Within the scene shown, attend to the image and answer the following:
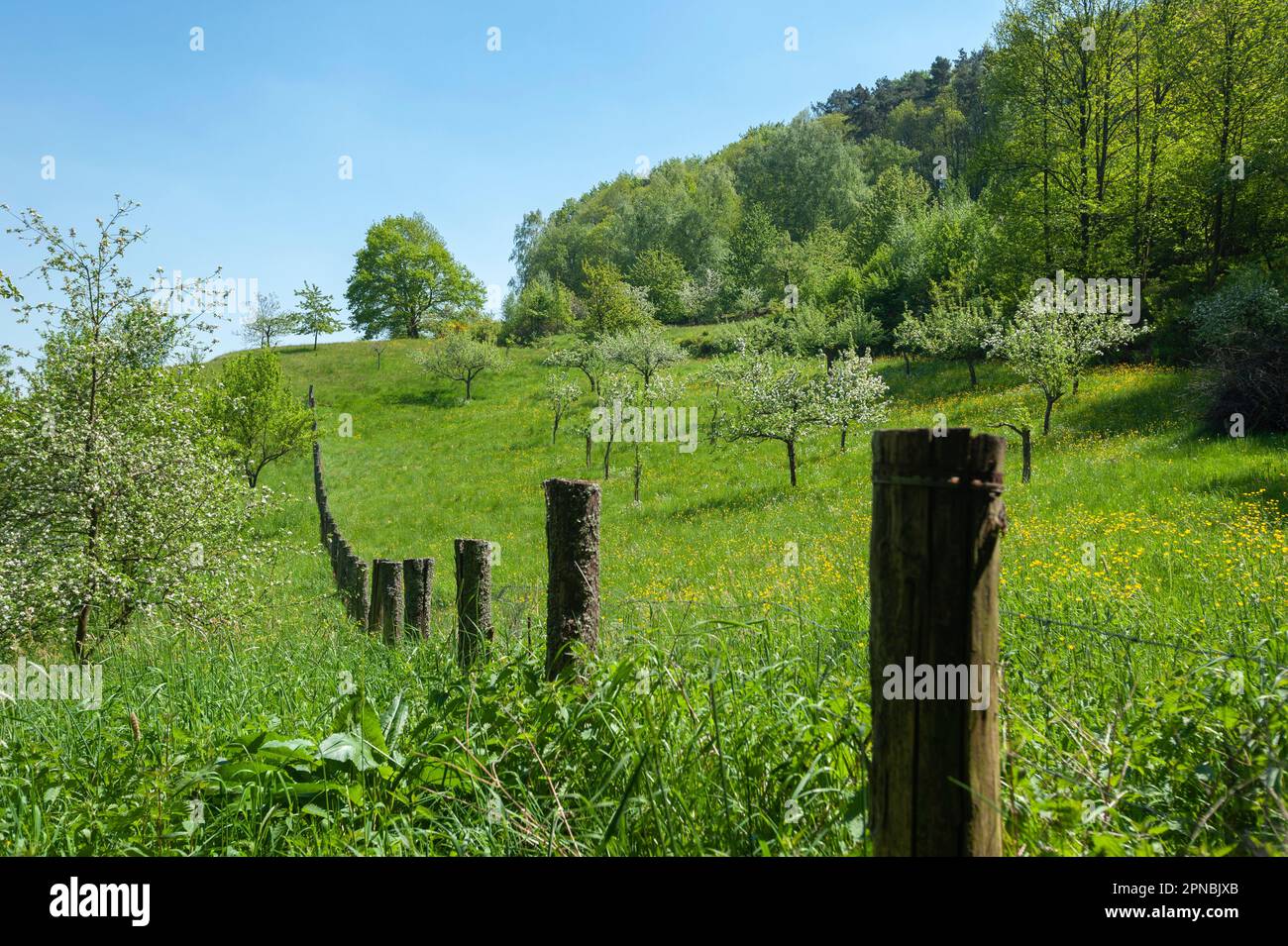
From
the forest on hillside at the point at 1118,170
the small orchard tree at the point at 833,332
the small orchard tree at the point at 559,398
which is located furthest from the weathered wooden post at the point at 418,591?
the small orchard tree at the point at 833,332

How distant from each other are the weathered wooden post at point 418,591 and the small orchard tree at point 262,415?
26632mm

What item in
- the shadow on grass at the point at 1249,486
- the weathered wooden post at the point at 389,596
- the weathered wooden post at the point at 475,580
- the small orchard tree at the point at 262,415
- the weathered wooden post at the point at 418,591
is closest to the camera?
the weathered wooden post at the point at 475,580

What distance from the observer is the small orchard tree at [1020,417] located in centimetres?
1828

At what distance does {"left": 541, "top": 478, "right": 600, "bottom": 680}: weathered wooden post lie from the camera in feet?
12.9

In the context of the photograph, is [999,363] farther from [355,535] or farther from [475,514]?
[355,535]

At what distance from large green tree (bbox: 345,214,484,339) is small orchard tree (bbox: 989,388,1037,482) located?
208 ft

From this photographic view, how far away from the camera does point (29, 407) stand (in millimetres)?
9688

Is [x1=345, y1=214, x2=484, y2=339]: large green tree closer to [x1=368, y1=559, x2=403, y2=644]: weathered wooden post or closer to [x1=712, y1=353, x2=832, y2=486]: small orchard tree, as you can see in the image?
[x1=712, y1=353, x2=832, y2=486]: small orchard tree

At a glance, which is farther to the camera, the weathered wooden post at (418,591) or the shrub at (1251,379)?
the shrub at (1251,379)

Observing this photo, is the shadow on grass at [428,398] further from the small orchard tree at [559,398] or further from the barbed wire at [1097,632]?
the barbed wire at [1097,632]

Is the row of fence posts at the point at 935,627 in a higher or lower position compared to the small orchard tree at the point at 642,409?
lower

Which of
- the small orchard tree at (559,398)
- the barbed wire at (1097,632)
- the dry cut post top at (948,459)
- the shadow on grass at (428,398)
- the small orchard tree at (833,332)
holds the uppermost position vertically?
the small orchard tree at (833,332)

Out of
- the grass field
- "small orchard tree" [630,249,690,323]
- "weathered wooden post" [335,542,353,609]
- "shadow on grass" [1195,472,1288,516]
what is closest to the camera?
the grass field

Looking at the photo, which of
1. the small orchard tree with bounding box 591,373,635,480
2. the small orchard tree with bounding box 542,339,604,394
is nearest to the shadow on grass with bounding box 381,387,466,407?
the small orchard tree with bounding box 542,339,604,394
